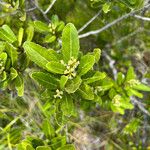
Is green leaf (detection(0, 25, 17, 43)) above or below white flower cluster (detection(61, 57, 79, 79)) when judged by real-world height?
above

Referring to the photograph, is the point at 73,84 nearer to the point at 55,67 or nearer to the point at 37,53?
the point at 55,67

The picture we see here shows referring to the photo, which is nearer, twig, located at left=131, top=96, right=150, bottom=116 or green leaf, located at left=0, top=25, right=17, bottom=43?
green leaf, located at left=0, top=25, right=17, bottom=43

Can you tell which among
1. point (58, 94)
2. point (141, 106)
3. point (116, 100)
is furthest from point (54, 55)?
point (141, 106)

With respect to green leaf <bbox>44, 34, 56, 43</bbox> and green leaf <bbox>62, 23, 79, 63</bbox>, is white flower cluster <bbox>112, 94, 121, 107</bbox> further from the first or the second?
green leaf <bbox>62, 23, 79, 63</bbox>

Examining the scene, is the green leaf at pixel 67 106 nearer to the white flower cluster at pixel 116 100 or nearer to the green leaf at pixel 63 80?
the green leaf at pixel 63 80

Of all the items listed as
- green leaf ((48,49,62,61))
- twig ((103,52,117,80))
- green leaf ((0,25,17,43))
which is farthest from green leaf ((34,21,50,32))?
twig ((103,52,117,80))

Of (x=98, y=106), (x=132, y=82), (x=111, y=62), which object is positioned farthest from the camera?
(x=98, y=106)

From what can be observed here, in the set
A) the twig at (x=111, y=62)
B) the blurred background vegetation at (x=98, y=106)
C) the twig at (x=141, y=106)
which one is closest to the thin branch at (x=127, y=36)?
the blurred background vegetation at (x=98, y=106)
